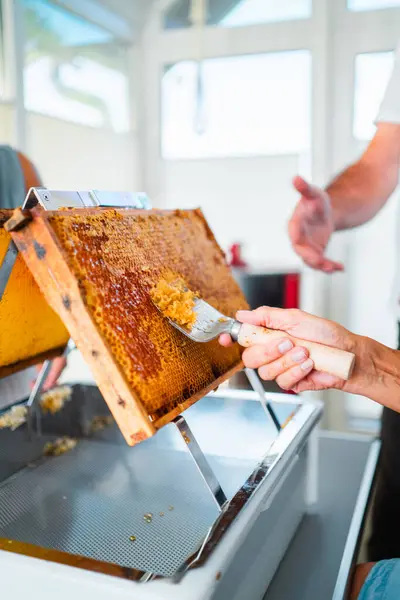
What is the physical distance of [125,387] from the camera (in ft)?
2.24

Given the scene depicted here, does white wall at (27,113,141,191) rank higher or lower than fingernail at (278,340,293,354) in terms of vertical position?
higher

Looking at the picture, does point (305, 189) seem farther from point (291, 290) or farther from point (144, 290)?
point (291, 290)

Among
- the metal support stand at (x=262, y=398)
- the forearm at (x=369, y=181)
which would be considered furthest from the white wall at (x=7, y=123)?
the metal support stand at (x=262, y=398)

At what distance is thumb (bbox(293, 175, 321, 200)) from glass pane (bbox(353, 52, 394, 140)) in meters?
1.64

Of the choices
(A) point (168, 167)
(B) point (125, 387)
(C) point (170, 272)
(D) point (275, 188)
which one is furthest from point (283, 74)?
(B) point (125, 387)

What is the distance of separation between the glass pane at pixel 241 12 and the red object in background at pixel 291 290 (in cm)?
137

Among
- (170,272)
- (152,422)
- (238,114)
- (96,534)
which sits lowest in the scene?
(96,534)

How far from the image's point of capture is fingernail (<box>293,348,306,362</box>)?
2.68 feet

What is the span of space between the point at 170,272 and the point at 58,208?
217 mm

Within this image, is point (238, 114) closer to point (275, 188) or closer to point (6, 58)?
point (275, 188)

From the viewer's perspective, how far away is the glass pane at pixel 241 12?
2873 millimetres

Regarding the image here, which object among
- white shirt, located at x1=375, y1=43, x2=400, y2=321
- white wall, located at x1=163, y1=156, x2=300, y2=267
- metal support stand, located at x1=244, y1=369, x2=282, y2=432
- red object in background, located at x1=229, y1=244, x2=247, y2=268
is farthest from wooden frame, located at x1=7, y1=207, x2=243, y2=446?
white wall, located at x1=163, y1=156, x2=300, y2=267

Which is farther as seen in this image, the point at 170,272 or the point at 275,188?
the point at 275,188

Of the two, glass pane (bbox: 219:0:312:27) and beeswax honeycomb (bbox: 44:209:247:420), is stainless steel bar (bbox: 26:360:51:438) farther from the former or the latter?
glass pane (bbox: 219:0:312:27)
